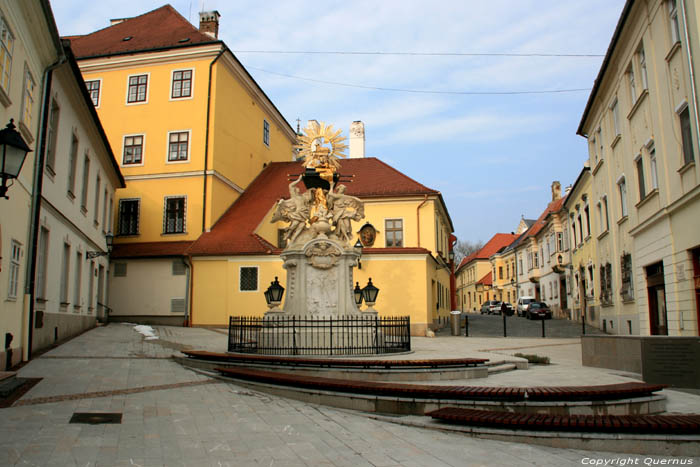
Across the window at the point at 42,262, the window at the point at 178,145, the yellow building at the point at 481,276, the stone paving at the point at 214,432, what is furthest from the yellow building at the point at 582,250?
the yellow building at the point at 481,276

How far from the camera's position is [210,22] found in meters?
37.2

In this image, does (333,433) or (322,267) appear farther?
(322,267)

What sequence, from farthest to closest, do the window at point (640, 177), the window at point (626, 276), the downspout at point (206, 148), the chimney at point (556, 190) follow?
the chimney at point (556, 190), the downspout at point (206, 148), the window at point (626, 276), the window at point (640, 177)

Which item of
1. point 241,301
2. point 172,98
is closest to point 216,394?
point 241,301

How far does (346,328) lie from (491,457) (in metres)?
8.98

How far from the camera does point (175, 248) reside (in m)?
30.8

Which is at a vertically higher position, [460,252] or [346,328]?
[460,252]

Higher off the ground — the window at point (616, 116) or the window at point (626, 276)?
the window at point (616, 116)

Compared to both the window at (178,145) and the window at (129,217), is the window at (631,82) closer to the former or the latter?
the window at (178,145)

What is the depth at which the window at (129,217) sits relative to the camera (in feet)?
105

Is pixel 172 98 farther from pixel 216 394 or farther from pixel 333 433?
pixel 333 433

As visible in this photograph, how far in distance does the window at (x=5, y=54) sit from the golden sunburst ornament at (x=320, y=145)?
7.69m

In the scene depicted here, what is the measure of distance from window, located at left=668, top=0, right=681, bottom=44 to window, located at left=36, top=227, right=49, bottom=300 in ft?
56.2

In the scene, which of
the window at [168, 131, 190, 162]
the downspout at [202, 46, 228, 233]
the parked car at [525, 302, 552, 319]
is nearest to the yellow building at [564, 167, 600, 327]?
the parked car at [525, 302, 552, 319]
